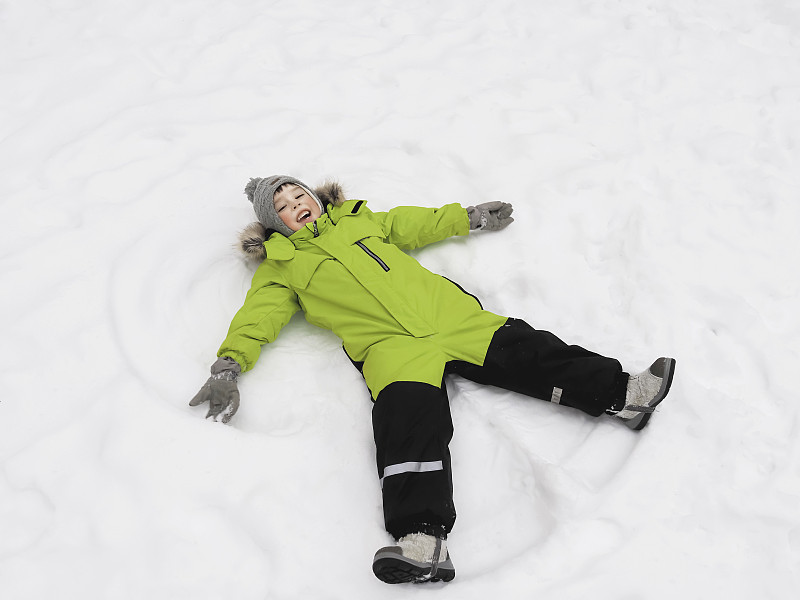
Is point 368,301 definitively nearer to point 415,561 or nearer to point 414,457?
point 414,457

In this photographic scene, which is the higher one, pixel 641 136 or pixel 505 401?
pixel 641 136

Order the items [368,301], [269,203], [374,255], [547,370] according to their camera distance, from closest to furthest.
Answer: [547,370], [368,301], [374,255], [269,203]

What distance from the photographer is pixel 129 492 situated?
1.79 m

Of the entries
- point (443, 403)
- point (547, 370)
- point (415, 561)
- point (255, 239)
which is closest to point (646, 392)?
point (547, 370)

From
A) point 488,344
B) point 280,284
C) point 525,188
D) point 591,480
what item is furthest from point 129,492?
point 525,188

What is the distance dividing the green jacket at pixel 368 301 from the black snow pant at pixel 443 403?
62 mm

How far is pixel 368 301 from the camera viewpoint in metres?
2.10

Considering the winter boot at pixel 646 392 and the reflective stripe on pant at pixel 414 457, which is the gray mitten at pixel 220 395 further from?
the winter boot at pixel 646 392

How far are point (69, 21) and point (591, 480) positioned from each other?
13.2 feet

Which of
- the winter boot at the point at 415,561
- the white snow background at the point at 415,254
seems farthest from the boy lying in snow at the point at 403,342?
the white snow background at the point at 415,254

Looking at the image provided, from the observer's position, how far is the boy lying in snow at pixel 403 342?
168 cm

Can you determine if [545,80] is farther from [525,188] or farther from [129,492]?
[129,492]

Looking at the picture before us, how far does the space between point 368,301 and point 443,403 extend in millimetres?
459

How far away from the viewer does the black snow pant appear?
1.66 meters
